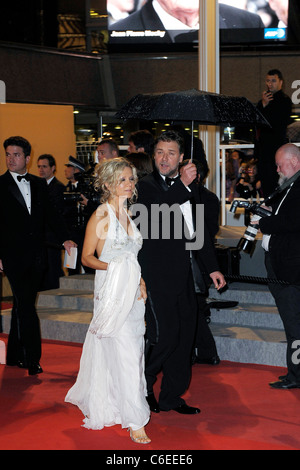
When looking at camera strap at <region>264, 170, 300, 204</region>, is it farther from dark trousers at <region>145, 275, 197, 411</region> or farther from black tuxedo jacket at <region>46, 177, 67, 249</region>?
black tuxedo jacket at <region>46, 177, 67, 249</region>

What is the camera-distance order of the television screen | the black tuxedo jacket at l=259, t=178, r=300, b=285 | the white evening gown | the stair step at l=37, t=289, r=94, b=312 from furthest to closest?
the television screen → the stair step at l=37, t=289, r=94, b=312 → the black tuxedo jacket at l=259, t=178, r=300, b=285 → the white evening gown

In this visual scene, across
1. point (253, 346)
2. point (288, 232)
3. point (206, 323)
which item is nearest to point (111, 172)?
point (288, 232)

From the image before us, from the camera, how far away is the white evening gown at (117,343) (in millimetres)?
4352

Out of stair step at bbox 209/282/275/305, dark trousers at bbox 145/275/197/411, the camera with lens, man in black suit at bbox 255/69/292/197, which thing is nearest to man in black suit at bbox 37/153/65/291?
stair step at bbox 209/282/275/305

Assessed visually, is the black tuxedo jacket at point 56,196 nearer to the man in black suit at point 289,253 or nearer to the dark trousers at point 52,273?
the dark trousers at point 52,273

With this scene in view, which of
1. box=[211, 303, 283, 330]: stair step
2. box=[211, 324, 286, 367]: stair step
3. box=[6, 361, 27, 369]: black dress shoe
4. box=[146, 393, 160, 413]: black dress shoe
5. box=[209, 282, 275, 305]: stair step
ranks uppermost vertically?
box=[209, 282, 275, 305]: stair step

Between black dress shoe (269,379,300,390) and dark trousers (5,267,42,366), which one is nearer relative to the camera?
black dress shoe (269,379,300,390)

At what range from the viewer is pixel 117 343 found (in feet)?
14.4

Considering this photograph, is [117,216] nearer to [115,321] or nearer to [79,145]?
[115,321]

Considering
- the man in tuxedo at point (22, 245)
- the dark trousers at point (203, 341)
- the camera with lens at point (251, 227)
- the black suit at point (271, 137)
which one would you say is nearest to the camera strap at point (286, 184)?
the camera with lens at point (251, 227)

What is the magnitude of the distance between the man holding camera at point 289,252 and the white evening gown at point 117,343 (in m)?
1.36

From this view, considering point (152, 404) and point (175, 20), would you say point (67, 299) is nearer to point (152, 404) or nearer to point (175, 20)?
point (152, 404)

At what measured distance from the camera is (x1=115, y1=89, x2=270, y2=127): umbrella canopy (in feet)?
19.3
